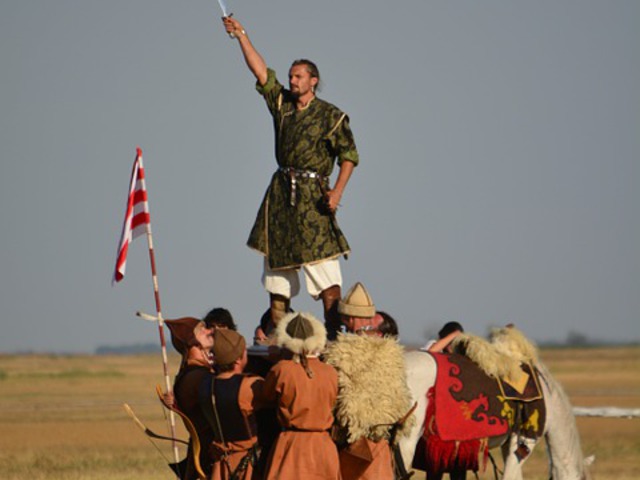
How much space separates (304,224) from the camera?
36.2ft

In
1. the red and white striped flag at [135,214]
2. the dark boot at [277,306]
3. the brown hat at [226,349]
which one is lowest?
the brown hat at [226,349]

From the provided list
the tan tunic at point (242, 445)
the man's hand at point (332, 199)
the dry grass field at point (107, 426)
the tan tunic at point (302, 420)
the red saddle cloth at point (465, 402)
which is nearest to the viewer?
the tan tunic at point (302, 420)

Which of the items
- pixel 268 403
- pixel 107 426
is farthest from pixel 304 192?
pixel 107 426

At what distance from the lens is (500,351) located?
11750 mm

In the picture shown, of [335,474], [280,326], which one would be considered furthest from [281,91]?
[335,474]

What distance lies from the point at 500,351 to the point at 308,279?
1500 millimetres

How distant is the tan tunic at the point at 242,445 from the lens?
995 cm

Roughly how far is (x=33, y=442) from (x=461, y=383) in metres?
14.2

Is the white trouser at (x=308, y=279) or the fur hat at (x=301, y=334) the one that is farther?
the white trouser at (x=308, y=279)

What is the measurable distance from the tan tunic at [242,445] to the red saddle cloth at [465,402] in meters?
1.54

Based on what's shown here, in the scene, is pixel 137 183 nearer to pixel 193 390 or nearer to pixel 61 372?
pixel 193 390

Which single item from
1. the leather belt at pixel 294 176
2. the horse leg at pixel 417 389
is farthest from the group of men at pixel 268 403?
the leather belt at pixel 294 176

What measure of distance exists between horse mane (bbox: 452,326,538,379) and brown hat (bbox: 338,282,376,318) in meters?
1.17

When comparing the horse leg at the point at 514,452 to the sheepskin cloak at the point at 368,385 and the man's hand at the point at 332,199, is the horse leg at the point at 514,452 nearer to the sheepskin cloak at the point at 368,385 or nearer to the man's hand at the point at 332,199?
the sheepskin cloak at the point at 368,385
